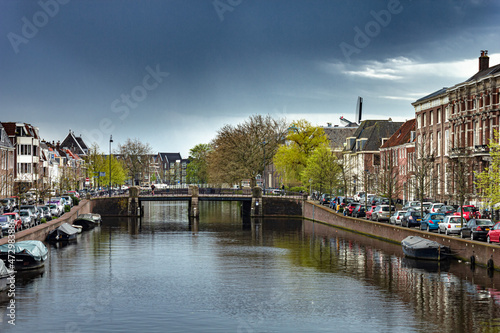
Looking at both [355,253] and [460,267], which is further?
[355,253]

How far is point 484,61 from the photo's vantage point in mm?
84438

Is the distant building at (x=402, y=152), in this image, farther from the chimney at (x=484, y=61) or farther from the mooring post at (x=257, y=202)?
the mooring post at (x=257, y=202)

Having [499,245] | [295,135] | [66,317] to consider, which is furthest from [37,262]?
[295,135]

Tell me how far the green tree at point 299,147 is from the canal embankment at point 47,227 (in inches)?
1412

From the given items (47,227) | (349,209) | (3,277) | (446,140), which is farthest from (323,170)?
(3,277)

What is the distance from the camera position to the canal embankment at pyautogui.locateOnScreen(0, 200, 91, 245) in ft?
182

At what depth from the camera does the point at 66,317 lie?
1335 inches

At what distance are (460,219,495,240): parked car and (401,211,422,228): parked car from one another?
448 inches

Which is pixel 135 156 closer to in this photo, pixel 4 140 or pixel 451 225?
pixel 4 140

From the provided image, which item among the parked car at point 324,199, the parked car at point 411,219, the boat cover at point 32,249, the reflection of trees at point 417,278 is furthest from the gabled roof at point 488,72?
the boat cover at point 32,249

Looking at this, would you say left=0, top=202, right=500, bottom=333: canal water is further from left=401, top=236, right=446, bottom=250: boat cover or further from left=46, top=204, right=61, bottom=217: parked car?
left=46, top=204, right=61, bottom=217: parked car

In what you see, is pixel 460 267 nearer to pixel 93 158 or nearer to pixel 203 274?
pixel 203 274

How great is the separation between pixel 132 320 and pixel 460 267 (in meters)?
24.6

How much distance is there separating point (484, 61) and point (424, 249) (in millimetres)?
41259
